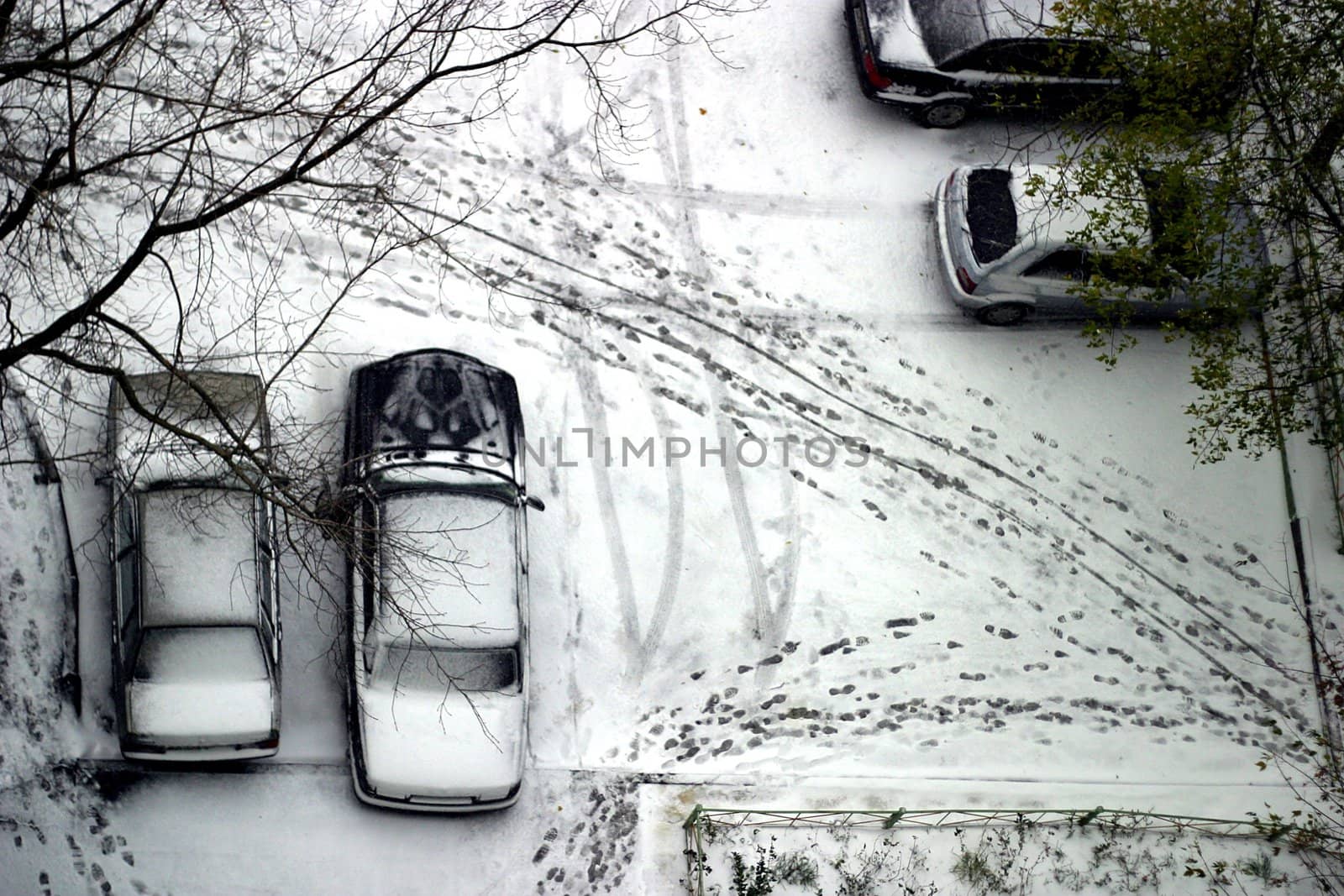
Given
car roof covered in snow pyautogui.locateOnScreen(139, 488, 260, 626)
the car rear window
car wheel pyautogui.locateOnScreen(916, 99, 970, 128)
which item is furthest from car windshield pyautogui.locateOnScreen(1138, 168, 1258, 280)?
car roof covered in snow pyautogui.locateOnScreen(139, 488, 260, 626)

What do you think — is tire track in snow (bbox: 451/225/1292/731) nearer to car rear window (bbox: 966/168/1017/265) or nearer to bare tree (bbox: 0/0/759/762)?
bare tree (bbox: 0/0/759/762)

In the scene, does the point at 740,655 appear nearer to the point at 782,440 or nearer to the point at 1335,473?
the point at 782,440

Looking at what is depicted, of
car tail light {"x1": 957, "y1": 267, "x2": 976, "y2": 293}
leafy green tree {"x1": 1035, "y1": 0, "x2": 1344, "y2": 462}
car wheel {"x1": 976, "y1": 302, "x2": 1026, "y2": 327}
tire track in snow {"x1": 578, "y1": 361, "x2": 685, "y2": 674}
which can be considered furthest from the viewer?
car wheel {"x1": 976, "y1": 302, "x2": 1026, "y2": 327}

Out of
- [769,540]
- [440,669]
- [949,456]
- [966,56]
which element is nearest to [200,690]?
[440,669]

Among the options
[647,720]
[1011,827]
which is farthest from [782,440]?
[1011,827]

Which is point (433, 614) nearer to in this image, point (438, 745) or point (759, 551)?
point (438, 745)

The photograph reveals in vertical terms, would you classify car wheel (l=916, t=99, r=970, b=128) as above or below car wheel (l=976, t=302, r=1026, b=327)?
above
